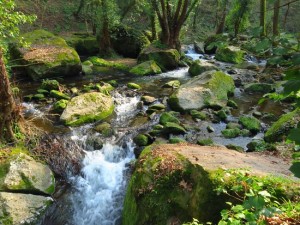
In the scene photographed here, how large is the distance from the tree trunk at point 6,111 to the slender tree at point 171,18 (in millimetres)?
14040

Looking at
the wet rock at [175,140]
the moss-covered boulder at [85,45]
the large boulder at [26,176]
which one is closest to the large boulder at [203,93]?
the wet rock at [175,140]

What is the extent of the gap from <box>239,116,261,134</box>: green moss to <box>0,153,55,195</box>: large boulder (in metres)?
5.97

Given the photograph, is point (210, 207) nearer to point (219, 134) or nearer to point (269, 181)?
point (269, 181)

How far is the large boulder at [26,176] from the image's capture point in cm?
610

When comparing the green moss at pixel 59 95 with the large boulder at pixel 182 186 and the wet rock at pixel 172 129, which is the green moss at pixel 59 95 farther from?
the large boulder at pixel 182 186

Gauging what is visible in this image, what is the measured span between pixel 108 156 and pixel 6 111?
2.76 meters

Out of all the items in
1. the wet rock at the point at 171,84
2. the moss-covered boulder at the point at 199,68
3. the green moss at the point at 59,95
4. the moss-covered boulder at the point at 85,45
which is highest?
the moss-covered boulder at the point at 85,45

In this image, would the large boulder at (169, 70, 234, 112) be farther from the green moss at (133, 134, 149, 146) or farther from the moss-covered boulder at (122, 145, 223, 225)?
the moss-covered boulder at (122, 145, 223, 225)

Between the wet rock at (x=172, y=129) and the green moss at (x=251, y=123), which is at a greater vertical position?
the wet rock at (x=172, y=129)

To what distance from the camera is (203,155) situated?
5438 mm

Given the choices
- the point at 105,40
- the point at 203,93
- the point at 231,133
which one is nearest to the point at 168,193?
the point at 231,133

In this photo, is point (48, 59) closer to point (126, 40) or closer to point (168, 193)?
point (126, 40)

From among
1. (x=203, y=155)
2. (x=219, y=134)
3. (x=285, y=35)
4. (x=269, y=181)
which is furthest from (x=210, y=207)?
(x=219, y=134)

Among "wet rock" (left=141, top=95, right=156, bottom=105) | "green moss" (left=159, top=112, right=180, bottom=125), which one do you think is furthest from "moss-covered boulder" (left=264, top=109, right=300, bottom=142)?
"wet rock" (left=141, top=95, right=156, bottom=105)
